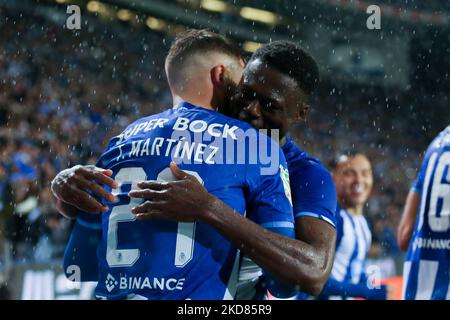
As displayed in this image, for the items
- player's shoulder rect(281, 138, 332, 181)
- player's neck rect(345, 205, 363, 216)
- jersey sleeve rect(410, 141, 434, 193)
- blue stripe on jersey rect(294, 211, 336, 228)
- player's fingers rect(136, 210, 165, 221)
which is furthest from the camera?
player's neck rect(345, 205, 363, 216)

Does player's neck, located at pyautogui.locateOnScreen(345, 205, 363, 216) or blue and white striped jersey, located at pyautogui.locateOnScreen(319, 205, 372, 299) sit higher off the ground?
player's neck, located at pyautogui.locateOnScreen(345, 205, 363, 216)

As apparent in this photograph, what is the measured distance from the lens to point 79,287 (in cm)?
625

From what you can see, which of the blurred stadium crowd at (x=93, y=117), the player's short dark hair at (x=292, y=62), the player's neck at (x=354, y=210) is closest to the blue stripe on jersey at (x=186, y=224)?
the player's short dark hair at (x=292, y=62)

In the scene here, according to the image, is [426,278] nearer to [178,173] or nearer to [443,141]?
[443,141]

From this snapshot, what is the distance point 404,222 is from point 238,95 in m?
1.50

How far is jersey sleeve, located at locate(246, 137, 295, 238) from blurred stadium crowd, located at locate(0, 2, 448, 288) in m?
4.42

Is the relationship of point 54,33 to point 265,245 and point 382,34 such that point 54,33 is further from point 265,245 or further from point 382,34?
point 265,245

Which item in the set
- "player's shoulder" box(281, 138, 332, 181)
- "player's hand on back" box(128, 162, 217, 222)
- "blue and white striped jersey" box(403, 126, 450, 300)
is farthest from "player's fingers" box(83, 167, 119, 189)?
"blue and white striped jersey" box(403, 126, 450, 300)

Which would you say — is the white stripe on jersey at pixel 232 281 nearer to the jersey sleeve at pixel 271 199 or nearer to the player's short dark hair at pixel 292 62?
the jersey sleeve at pixel 271 199

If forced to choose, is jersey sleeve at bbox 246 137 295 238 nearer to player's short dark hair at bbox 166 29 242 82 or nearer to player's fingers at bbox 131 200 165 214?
player's fingers at bbox 131 200 165 214

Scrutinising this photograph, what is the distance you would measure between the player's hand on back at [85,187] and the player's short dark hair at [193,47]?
21.5 inches

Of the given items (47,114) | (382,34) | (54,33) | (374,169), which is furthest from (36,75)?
(382,34)

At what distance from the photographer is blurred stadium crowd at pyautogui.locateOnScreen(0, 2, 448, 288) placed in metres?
6.96

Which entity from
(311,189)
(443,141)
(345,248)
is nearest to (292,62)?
(311,189)
